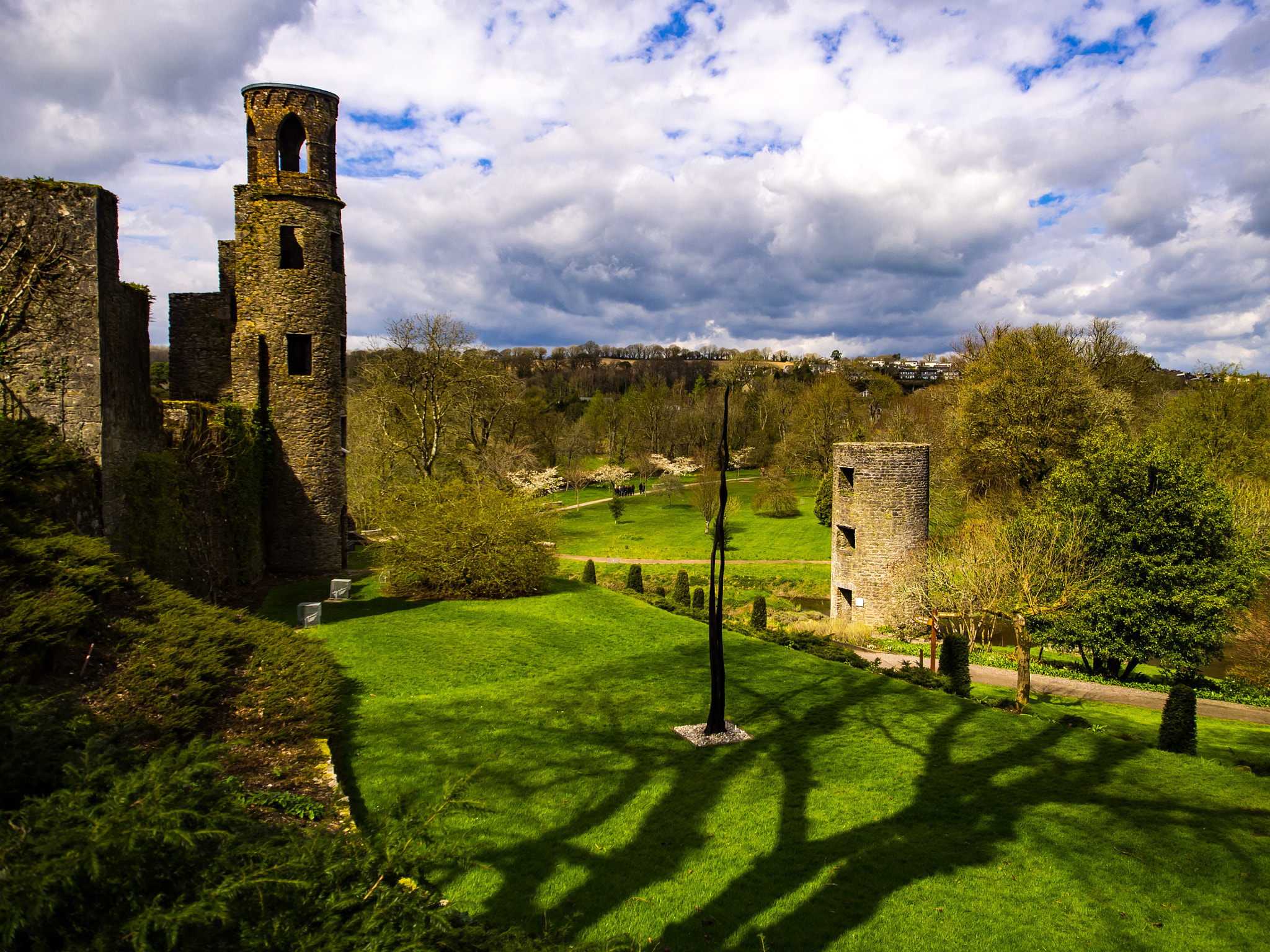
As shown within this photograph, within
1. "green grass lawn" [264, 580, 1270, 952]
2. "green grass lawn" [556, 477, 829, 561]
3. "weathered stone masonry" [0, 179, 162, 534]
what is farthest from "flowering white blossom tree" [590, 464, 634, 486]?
"weathered stone masonry" [0, 179, 162, 534]

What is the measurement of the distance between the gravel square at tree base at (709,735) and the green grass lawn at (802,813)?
0.25 m

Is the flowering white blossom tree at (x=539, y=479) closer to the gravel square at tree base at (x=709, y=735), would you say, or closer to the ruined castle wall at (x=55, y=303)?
the ruined castle wall at (x=55, y=303)

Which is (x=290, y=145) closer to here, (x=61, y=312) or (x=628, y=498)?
(x=61, y=312)

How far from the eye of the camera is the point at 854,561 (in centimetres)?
2309

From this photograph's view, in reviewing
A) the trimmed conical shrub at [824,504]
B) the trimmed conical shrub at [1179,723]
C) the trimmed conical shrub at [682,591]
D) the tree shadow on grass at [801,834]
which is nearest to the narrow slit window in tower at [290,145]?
the trimmed conical shrub at [682,591]

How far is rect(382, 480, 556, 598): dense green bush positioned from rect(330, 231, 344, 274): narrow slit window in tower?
21.7 ft

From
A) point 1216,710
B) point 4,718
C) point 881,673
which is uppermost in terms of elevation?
point 4,718

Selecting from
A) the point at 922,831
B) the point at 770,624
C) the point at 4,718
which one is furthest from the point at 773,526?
the point at 4,718

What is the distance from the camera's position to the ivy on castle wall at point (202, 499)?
42.6ft

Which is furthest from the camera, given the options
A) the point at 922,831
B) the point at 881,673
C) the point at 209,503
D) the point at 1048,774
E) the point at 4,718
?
the point at 209,503

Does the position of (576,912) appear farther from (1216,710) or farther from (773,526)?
(773,526)

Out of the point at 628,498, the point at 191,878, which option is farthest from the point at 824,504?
the point at 191,878

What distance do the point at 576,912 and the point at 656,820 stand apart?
197cm

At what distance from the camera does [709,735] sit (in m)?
10.1
